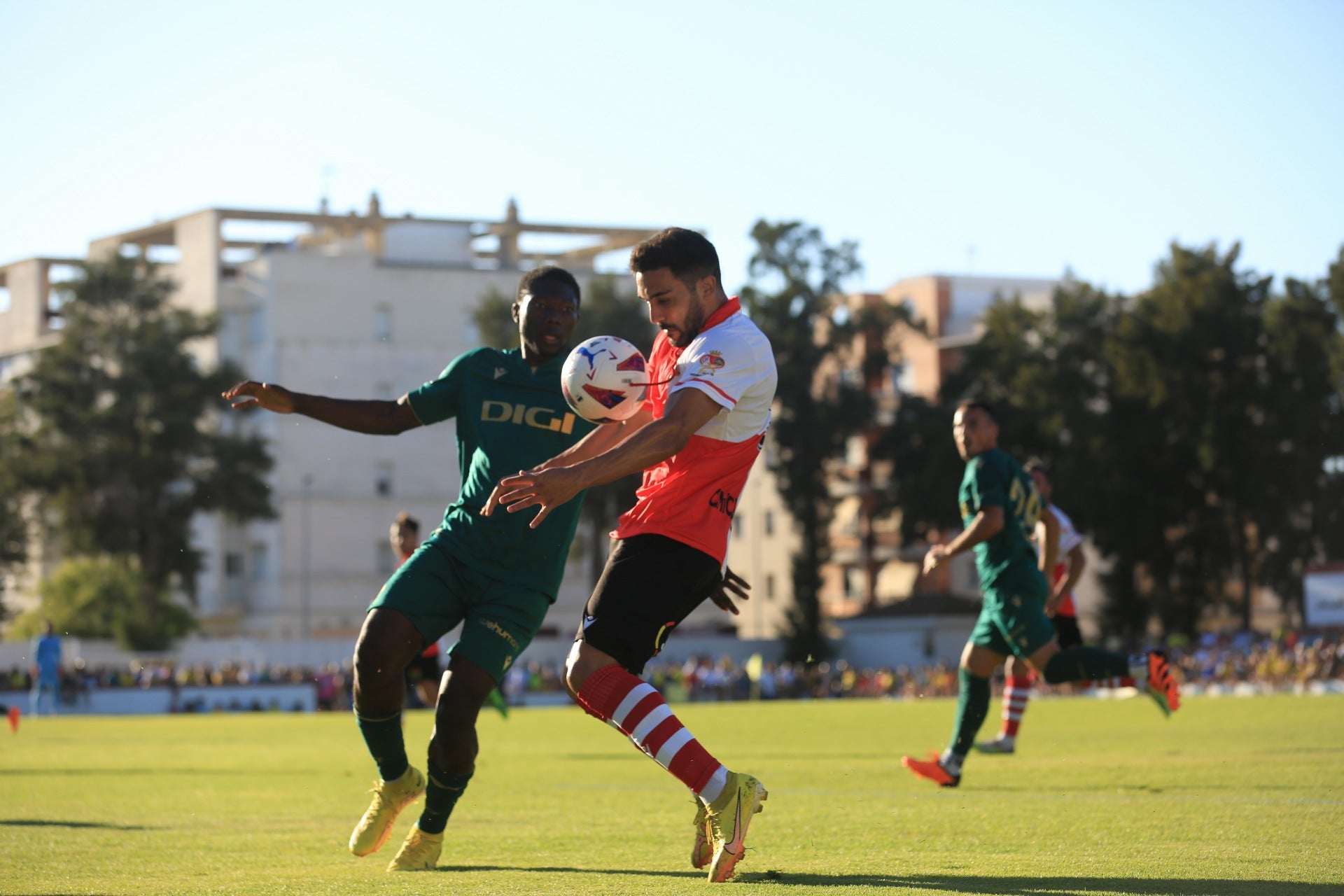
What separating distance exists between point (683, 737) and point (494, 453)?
1743 millimetres

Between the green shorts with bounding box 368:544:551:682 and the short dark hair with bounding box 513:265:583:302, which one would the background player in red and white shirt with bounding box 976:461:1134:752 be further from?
the green shorts with bounding box 368:544:551:682

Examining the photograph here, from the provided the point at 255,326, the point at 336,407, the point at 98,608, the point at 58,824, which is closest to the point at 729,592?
the point at 336,407

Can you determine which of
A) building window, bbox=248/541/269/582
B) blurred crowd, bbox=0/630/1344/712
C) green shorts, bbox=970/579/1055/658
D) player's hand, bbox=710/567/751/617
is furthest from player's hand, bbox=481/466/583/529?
building window, bbox=248/541/269/582

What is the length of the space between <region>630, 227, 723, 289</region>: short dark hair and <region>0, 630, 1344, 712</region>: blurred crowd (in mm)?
37658

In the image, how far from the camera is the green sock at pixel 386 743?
23.7 feet

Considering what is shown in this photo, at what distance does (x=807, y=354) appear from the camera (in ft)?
216

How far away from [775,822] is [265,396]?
3250 millimetres

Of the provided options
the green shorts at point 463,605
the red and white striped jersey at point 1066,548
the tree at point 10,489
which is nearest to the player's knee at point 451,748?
the green shorts at point 463,605

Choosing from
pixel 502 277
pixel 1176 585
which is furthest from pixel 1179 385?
pixel 502 277

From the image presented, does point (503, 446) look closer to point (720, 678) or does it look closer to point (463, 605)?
point (463, 605)

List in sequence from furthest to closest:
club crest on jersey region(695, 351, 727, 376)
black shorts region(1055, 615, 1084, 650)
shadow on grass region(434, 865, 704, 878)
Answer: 1. black shorts region(1055, 615, 1084, 650)
2. shadow on grass region(434, 865, 704, 878)
3. club crest on jersey region(695, 351, 727, 376)

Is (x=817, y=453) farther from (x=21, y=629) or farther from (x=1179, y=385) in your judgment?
(x=21, y=629)

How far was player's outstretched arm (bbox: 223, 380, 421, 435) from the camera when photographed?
7137mm

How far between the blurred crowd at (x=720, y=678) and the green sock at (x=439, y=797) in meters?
36.9
